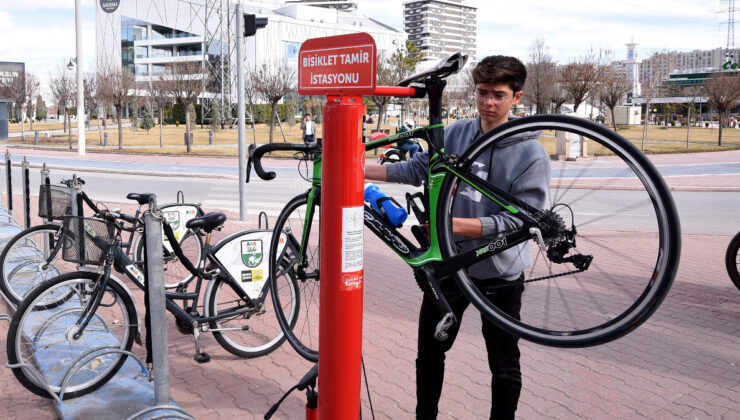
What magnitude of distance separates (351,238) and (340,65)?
548 millimetres

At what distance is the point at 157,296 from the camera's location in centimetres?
321

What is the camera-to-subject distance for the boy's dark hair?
2773 millimetres

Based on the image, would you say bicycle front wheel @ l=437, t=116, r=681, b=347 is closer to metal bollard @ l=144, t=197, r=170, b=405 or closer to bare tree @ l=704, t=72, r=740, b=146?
metal bollard @ l=144, t=197, r=170, b=405

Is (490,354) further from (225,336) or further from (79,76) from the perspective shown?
(79,76)

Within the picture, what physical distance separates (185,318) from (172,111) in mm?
63540

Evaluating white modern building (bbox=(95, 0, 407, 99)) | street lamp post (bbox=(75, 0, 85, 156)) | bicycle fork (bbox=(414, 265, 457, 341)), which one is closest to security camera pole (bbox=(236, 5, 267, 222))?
bicycle fork (bbox=(414, 265, 457, 341))

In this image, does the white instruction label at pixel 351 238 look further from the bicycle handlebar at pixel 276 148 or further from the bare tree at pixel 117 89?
the bare tree at pixel 117 89

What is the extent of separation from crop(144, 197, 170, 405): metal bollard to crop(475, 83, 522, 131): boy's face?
1.62 meters

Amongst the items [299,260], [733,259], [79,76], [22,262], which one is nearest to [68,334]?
[299,260]

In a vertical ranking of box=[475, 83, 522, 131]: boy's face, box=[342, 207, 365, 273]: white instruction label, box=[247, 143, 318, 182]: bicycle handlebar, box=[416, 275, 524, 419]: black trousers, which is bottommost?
box=[416, 275, 524, 419]: black trousers

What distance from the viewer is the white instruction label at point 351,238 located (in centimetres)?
210

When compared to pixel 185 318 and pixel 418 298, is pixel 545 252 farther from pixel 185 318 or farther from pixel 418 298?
pixel 418 298

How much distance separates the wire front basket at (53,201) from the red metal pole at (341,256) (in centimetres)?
433

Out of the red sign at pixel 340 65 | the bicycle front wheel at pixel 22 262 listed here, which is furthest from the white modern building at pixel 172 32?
the red sign at pixel 340 65
